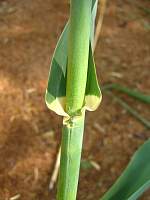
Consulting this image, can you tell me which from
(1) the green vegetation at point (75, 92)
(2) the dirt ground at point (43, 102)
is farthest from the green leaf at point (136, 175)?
(2) the dirt ground at point (43, 102)

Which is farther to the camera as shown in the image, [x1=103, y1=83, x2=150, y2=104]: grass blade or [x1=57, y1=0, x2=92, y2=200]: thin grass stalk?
[x1=103, y1=83, x2=150, y2=104]: grass blade

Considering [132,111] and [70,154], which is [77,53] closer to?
[70,154]

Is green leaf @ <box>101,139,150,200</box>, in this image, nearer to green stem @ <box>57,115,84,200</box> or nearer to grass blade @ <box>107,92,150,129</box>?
green stem @ <box>57,115,84,200</box>

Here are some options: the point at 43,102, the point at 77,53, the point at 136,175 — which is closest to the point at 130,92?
the point at 43,102

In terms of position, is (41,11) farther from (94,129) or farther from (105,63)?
(94,129)

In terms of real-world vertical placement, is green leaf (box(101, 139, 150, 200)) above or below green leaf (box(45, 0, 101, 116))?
below

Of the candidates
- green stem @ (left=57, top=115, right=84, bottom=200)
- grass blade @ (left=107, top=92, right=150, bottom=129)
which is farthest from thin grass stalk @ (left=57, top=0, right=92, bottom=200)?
grass blade @ (left=107, top=92, right=150, bottom=129)

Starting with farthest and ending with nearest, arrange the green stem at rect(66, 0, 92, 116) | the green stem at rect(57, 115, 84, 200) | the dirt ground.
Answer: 1. the dirt ground
2. the green stem at rect(57, 115, 84, 200)
3. the green stem at rect(66, 0, 92, 116)
